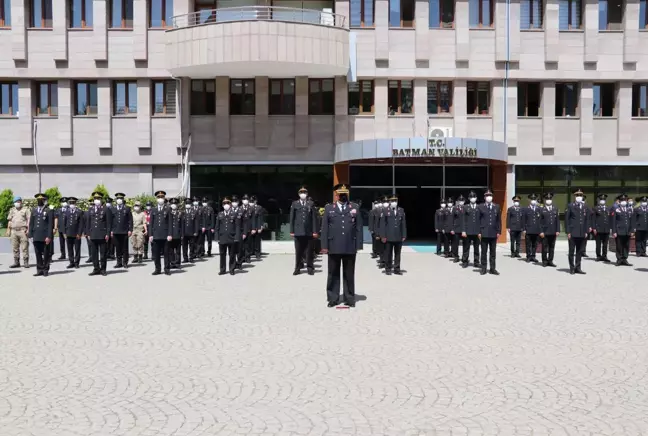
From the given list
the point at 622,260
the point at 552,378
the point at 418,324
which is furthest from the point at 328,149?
the point at 552,378

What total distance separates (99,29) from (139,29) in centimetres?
179

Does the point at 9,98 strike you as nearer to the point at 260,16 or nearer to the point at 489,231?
the point at 260,16

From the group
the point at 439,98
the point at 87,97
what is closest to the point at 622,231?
the point at 439,98

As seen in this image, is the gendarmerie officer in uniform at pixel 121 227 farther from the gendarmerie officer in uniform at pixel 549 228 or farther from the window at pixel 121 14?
the window at pixel 121 14

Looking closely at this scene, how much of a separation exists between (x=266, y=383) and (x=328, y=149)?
22.6 metres

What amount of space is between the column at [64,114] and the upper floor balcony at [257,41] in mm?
5473

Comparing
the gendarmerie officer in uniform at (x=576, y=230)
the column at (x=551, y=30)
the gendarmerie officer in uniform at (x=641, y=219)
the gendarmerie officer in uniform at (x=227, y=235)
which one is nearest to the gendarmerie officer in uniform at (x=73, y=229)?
the gendarmerie officer in uniform at (x=227, y=235)

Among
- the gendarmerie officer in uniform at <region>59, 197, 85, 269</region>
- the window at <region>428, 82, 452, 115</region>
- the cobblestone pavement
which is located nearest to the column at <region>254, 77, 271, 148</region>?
the window at <region>428, 82, 452, 115</region>

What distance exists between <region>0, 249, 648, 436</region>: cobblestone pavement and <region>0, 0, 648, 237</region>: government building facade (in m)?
16.0

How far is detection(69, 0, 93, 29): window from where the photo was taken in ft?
92.1

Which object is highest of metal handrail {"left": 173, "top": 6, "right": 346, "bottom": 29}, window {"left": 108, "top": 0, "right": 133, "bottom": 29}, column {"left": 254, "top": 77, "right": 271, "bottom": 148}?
window {"left": 108, "top": 0, "right": 133, "bottom": 29}

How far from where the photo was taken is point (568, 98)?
1130 inches

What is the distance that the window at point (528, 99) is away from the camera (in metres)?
28.5

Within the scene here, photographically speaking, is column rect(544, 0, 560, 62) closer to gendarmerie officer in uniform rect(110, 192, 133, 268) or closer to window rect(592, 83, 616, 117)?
window rect(592, 83, 616, 117)
